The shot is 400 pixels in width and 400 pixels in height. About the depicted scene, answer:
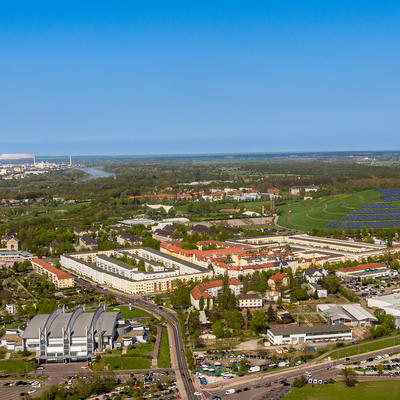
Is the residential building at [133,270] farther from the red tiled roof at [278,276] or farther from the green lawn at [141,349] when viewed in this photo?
the green lawn at [141,349]

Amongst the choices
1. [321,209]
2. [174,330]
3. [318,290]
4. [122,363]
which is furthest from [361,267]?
[321,209]

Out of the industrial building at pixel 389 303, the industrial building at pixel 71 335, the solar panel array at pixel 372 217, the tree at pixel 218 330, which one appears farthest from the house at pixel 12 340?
the solar panel array at pixel 372 217

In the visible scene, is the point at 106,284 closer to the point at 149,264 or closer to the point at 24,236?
the point at 149,264

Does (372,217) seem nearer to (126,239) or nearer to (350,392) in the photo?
(126,239)

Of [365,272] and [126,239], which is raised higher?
[365,272]

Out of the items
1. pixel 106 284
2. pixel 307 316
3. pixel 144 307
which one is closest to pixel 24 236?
pixel 106 284

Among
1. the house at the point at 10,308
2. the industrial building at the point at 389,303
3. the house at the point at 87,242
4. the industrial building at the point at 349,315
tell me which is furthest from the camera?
the house at the point at 87,242
